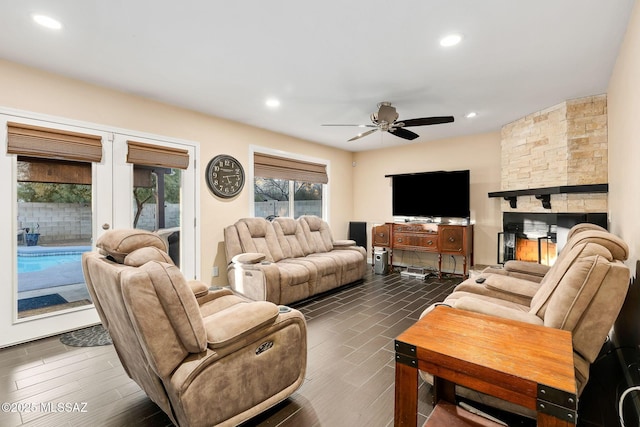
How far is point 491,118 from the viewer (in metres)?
4.43

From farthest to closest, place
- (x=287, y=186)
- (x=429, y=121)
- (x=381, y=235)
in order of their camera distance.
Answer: (x=381, y=235)
(x=287, y=186)
(x=429, y=121)

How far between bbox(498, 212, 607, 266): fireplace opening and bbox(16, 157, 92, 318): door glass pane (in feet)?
17.8

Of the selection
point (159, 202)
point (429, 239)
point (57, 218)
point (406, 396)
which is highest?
point (159, 202)

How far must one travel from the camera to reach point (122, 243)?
1585 mm

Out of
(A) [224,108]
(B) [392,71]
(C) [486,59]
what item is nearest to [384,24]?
(B) [392,71]

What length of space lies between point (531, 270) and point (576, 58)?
6.49 feet

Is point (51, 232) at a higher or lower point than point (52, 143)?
lower

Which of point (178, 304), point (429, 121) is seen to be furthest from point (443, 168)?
point (178, 304)

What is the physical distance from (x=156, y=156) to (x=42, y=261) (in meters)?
1.54

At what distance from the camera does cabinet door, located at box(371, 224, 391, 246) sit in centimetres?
590

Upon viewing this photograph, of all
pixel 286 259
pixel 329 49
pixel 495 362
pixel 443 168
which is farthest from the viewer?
pixel 443 168

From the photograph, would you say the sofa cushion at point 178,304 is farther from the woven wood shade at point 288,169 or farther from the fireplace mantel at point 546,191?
Answer: the fireplace mantel at point 546,191

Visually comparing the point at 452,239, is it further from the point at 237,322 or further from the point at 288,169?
the point at 237,322

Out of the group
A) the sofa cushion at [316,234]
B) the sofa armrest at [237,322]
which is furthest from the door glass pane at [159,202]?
the sofa armrest at [237,322]
